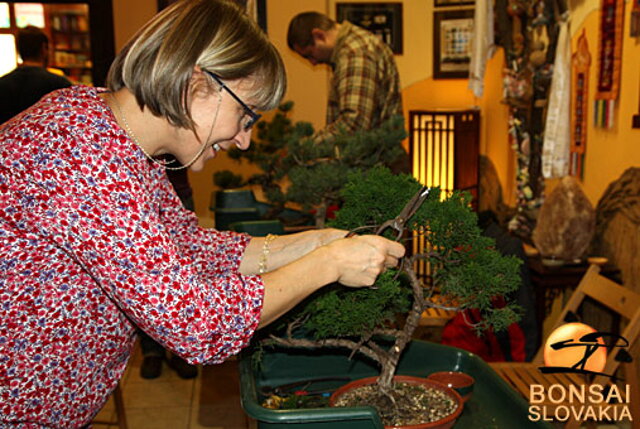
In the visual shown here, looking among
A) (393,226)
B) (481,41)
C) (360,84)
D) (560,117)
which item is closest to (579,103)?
(560,117)

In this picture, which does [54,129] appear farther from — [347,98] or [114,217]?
[347,98]

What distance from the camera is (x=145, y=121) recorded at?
4.14 ft

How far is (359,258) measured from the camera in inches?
50.3

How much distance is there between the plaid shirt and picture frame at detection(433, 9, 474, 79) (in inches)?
103

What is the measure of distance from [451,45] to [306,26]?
270 centimetres

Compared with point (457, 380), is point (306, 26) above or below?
above

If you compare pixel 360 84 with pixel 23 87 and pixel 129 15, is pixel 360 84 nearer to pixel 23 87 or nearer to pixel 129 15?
pixel 23 87

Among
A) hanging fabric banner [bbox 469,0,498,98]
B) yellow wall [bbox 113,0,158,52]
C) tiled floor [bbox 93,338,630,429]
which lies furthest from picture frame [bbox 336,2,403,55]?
tiled floor [bbox 93,338,630,429]

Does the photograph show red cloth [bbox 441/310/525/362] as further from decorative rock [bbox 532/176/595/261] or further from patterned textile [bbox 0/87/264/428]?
patterned textile [bbox 0/87/264/428]

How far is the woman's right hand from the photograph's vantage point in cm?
127

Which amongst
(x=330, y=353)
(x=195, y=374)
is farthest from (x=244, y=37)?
(x=195, y=374)

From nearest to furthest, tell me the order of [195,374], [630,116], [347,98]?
[347,98]
[630,116]
[195,374]

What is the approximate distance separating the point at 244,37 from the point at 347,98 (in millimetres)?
1834

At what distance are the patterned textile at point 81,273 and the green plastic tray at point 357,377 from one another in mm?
175
